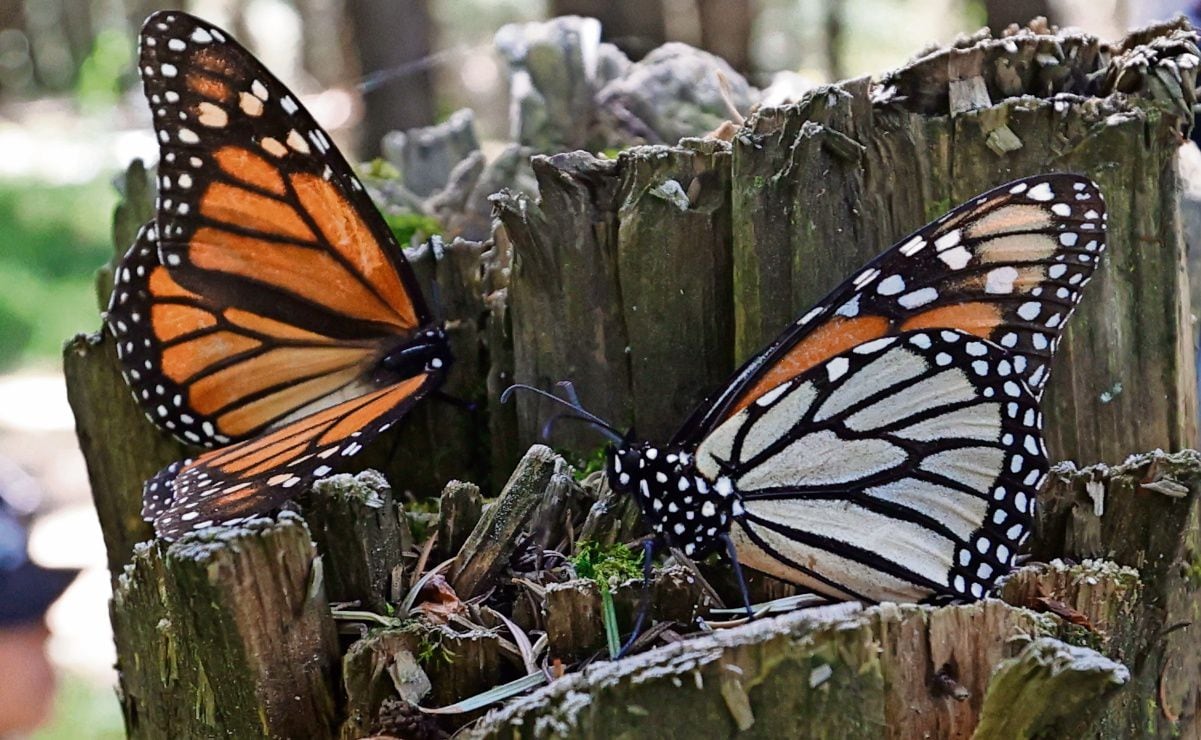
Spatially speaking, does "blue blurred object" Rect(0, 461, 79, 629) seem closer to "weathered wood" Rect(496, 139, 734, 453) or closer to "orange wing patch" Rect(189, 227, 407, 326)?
"orange wing patch" Rect(189, 227, 407, 326)

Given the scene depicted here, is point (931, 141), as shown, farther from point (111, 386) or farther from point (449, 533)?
point (111, 386)

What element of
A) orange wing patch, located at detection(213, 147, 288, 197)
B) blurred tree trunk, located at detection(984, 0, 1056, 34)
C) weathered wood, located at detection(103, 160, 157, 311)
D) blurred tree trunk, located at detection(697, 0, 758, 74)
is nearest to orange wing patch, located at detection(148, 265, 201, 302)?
orange wing patch, located at detection(213, 147, 288, 197)

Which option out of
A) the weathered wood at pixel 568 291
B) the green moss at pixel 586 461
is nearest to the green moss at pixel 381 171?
the weathered wood at pixel 568 291

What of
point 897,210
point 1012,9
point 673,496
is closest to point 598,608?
point 673,496

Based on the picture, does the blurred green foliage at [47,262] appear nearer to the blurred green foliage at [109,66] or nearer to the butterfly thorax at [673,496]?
the blurred green foliage at [109,66]

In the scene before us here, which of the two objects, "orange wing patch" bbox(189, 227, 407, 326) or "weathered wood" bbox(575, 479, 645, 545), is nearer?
"weathered wood" bbox(575, 479, 645, 545)
